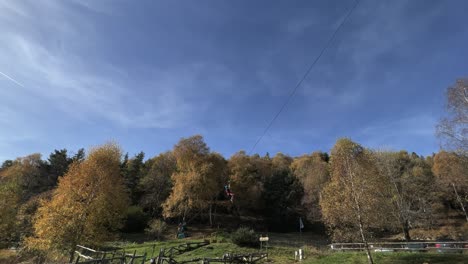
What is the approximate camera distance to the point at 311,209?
161 feet

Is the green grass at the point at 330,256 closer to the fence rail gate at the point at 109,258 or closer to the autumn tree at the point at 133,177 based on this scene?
the fence rail gate at the point at 109,258

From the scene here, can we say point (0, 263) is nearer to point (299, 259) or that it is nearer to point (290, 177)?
point (299, 259)

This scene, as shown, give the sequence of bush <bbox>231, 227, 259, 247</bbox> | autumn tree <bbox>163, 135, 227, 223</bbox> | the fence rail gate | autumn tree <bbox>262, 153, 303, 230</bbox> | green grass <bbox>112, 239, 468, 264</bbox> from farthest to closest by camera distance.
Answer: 1. autumn tree <bbox>262, 153, 303, 230</bbox>
2. autumn tree <bbox>163, 135, 227, 223</bbox>
3. bush <bbox>231, 227, 259, 247</bbox>
4. green grass <bbox>112, 239, 468, 264</bbox>
5. the fence rail gate

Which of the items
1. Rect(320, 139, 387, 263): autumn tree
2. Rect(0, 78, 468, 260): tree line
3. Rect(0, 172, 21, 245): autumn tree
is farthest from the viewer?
Rect(0, 172, 21, 245): autumn tree

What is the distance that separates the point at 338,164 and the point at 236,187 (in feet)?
107

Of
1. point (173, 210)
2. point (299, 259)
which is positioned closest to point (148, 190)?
point (173, 210)

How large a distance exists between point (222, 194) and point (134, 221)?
21.2 m

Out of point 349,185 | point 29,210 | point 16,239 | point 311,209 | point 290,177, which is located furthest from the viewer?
point 290,177

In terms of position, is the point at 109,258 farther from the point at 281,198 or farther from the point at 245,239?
the point at 281,198

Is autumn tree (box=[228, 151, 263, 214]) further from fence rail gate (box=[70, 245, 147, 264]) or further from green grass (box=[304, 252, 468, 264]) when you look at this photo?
fence rail gate (box=[70, 245, 147, 264])

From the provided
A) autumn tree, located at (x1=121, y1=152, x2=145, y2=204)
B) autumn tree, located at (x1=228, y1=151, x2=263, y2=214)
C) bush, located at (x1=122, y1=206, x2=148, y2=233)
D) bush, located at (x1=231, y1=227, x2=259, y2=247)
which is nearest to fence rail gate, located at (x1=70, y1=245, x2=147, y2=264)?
bush, located at (x1=231, y1=227, x2=259, y2=247)

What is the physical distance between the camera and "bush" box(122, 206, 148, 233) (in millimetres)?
45188

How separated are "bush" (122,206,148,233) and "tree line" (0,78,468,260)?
0.18 m

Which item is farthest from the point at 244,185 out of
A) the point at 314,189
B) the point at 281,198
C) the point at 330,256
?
the point at 330,256
